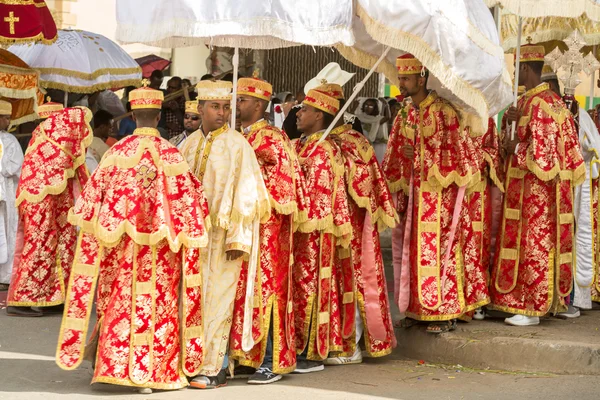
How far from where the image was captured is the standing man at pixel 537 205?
31.5ft

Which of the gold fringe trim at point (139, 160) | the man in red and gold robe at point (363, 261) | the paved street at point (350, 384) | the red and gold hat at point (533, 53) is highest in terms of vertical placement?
the red and gold hat at point (533, 53)

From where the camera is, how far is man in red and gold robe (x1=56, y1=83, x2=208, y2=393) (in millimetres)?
7598

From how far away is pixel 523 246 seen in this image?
9.80 meters

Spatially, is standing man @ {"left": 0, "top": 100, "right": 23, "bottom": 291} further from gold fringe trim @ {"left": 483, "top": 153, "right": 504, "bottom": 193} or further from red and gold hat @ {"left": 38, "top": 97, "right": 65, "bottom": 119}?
gold fringe trim @ {"left": 483, "top": 153, "right": 504, "bottom": 193}

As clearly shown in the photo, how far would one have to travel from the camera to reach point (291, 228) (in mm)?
8469

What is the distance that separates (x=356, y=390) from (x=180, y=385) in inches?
48.5

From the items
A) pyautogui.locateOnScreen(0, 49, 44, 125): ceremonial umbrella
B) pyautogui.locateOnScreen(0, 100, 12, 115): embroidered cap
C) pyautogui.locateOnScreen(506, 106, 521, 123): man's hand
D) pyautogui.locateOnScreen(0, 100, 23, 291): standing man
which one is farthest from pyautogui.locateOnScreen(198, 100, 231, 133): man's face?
pyautogui.locateOnScreen(0, 49, 44, 125): ceremonial umbrella

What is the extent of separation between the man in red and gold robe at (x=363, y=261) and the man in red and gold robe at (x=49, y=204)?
285 centimetres

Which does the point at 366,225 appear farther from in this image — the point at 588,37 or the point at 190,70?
the point at 190,70

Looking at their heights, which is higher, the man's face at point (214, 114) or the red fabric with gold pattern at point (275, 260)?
the man's face at point (214, 114)

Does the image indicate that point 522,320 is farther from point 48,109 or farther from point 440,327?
point 48,109

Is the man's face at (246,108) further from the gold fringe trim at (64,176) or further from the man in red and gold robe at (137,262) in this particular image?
the gold fringe trim at (64,176)

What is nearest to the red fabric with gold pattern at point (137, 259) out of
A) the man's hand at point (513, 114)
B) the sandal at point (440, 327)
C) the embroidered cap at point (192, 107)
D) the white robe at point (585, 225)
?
the sandal at point (440, 327)

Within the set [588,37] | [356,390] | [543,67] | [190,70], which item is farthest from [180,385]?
[190,70]
